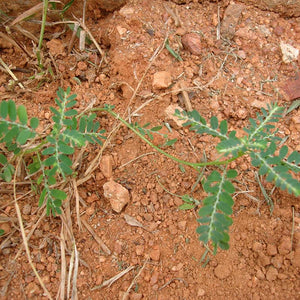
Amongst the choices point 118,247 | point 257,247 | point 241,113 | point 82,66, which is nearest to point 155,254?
point 118,247

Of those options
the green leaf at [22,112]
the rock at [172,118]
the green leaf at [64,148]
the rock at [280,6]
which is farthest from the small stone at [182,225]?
the rock at [280,6]

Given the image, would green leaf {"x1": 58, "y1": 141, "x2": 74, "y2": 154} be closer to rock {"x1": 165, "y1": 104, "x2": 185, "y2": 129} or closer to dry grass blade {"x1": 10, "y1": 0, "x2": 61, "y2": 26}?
rock {"x1": 165, "y1": 104, "x2": 185, "y2": 129}

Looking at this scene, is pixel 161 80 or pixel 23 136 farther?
pixel 161 80

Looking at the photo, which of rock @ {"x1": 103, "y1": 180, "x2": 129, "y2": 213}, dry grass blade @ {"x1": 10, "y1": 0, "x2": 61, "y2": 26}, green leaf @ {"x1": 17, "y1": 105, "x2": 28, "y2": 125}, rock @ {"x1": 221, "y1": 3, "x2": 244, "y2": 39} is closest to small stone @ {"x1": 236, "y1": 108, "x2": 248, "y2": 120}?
rock @ {"x1": 221, "y1": 3, "x2": 244, "y2": 39}

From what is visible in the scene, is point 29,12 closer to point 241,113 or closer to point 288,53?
point 241,113

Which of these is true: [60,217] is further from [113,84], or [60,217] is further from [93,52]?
[93,52]

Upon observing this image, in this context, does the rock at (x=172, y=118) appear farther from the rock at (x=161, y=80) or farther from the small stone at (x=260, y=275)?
the small stone at (x=260, y=275)
